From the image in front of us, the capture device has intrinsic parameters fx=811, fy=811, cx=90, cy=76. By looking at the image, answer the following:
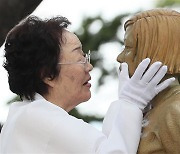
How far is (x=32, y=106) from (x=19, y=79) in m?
0.17

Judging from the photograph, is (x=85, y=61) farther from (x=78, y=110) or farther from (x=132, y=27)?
(x=78, y=110)

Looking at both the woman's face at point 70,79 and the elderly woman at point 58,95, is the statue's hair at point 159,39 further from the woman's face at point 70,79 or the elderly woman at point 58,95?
the woman's face at point 70,79

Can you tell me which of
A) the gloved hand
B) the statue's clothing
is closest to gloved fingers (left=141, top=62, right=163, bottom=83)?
the gloved hand

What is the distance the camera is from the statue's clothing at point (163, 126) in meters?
3.47

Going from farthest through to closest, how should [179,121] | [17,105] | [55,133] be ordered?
[17,105]
[55,133]
[179,121]

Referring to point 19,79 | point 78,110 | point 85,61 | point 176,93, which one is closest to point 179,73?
point 176,93

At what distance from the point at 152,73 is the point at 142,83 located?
2.6 inches

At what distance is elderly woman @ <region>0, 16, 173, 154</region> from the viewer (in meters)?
3.64

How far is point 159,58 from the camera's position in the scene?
3629 mm

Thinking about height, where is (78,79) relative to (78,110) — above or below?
above

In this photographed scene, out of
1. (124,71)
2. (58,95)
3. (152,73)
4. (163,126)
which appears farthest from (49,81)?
(163,126)

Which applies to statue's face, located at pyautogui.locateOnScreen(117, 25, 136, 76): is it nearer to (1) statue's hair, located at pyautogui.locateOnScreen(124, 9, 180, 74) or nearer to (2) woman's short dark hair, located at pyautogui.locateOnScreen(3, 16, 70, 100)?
(1) statue's hair, located at pyautogui.locateOnScreen(124, 9, 180, 74)

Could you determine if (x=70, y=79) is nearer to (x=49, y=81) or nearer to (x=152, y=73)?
(x=49, y=81)

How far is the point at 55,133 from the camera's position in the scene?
12.2ft
